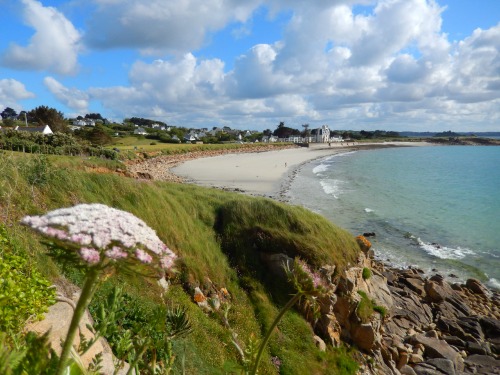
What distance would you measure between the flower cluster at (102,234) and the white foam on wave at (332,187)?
148 ft

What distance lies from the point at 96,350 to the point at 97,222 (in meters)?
4.15

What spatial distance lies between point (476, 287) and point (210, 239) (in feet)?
59.3

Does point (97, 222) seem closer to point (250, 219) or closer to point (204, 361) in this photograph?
point (204, 361)

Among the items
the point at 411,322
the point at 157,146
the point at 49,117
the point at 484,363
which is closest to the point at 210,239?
the point at 411,322

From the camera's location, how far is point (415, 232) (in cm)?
3403

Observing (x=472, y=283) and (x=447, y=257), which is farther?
(x=447, y=257)

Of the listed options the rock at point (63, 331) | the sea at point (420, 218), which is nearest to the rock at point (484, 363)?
the sea at point (420, 218)

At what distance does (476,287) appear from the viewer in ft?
73.9

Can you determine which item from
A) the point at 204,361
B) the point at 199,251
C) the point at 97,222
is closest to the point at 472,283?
the point at 199,251

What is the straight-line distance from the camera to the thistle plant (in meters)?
2.24

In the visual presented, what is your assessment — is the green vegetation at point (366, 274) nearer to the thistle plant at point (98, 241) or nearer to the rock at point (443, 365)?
the rock at point (443, 365)

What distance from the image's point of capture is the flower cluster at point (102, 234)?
7.61 ft

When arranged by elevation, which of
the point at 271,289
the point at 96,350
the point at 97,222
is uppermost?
the point at 97,222

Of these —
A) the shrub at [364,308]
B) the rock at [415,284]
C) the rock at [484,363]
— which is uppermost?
the shrub at [364,308]
